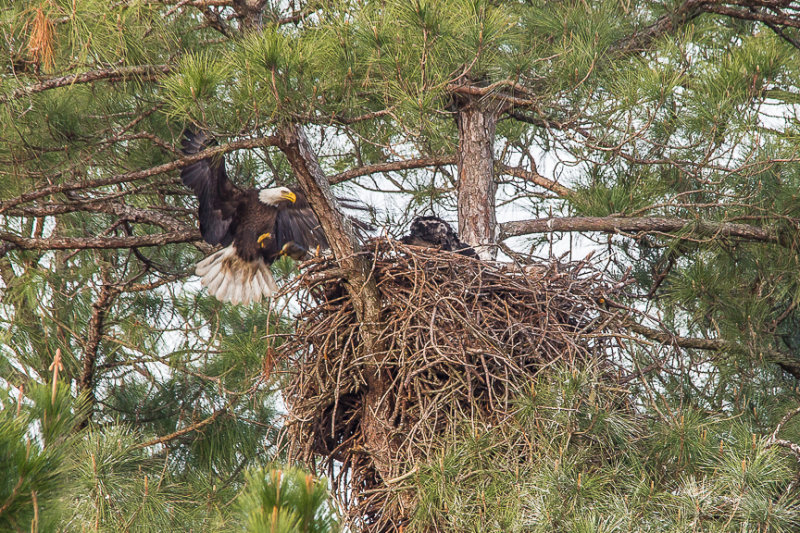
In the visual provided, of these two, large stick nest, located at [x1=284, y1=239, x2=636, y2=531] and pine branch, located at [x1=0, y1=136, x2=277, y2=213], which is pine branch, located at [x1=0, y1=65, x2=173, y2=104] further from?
large stick nest, located at [x1=284, y1=239, x2=636, y2=531]

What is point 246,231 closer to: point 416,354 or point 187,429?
point 187,429

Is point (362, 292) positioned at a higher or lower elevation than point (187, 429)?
higher

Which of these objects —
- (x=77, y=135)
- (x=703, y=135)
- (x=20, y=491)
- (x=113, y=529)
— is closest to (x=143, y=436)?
(x=113, y=529)

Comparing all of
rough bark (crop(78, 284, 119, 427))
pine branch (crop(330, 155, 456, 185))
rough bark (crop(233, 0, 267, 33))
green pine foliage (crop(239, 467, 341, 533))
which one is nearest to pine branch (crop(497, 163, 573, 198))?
pine branch (crop(330, 155, 456, 185))

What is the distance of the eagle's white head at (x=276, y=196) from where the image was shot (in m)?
4.46

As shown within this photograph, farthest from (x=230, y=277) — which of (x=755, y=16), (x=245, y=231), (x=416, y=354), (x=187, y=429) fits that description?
(x=755, y=16)

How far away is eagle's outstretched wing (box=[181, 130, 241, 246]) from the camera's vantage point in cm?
428

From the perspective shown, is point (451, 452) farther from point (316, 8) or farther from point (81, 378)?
point (81, 378)

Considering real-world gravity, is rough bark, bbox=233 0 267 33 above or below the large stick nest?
above

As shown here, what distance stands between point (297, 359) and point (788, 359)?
7.62ft

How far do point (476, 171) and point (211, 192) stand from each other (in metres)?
1.38

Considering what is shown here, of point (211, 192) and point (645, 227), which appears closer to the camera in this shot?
point (645, 227)

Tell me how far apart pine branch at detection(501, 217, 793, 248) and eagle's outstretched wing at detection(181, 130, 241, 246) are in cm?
148

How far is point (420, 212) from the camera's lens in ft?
16.1
